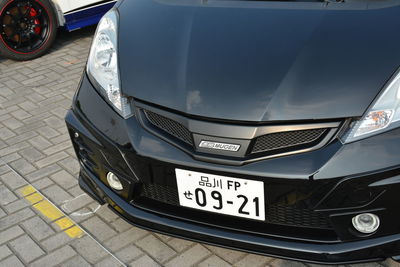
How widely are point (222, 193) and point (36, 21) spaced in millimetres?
3933

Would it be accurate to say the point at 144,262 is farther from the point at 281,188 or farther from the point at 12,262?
the point at 281,188

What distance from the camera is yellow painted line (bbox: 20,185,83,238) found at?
2.94 metres

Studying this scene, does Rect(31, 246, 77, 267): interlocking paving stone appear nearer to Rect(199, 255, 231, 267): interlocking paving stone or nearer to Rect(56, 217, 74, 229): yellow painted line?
Rect(56, 217, 74, 229): yellow painted line

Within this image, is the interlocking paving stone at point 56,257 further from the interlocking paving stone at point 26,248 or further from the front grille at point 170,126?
the front grille at point 170,126

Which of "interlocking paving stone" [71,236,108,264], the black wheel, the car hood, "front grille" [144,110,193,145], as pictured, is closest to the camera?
the car hood

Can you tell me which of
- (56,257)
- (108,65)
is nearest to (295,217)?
(108,65)

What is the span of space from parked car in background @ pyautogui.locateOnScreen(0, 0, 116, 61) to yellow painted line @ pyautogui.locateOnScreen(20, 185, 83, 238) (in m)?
2.47

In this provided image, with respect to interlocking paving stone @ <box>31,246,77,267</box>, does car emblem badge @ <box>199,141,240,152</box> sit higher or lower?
higher

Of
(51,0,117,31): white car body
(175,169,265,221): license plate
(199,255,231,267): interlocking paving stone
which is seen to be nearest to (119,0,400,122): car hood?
(175,169,265,221): license plate

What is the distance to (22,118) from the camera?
427cm

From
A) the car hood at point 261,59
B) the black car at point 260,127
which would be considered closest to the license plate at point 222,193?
the black car at point 260,127

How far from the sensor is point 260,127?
6.93 ft

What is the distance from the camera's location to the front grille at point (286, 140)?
2.09m

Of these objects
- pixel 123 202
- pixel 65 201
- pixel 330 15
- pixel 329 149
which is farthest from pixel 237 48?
pixel 65 201
